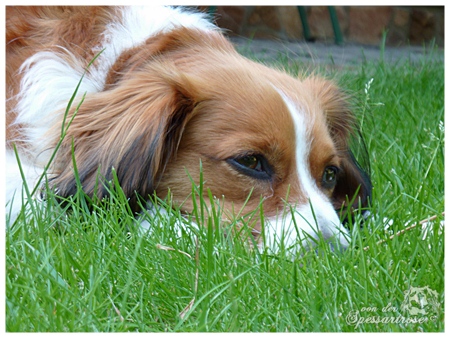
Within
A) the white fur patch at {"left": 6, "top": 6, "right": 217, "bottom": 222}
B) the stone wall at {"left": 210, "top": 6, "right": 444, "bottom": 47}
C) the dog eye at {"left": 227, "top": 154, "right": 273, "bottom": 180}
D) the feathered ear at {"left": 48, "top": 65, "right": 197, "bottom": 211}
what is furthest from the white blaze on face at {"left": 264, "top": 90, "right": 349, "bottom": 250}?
the stone wall at {"left": 210, "top": 6, "right": 444, "bottom": 47}

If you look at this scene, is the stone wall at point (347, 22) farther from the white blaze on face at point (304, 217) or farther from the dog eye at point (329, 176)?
the white blaze on face at point (304, 217)

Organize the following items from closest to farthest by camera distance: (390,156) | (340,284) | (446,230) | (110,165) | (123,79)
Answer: (340,284)
(446,230)
(110,165)
(123,79)
(390,156)

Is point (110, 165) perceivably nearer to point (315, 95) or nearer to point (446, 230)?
point (315, 95)

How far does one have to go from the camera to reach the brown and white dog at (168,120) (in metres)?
2.35

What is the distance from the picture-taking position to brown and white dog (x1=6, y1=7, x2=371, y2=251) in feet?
7.72

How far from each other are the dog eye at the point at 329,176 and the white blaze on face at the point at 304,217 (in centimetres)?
10

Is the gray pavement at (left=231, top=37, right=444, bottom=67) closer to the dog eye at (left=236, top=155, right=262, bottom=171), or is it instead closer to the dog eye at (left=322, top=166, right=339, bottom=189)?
the dog eye at (left=322, top=166, right=339, bottom=189)

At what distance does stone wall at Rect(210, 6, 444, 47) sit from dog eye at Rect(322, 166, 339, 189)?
555 centimetres

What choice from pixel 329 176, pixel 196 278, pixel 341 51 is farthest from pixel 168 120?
pixel 341 51

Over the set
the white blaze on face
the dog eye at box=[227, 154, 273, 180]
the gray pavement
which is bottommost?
the gray pavement

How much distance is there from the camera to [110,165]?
7.83 feet

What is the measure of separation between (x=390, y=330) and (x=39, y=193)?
1394 millimetres
